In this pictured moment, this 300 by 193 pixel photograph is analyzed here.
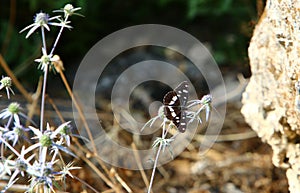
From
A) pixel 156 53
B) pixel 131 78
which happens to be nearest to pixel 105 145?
pixel 131 78

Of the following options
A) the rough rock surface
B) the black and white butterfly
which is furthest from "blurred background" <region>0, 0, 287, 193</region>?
the black and white butterfly

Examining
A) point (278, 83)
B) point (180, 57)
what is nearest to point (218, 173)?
point (278, 83)

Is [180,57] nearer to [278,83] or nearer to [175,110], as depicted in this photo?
[278,83]

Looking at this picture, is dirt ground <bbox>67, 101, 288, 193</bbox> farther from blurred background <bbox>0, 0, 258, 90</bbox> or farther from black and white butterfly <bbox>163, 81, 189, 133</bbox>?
black and white butterfly <bbox>163, 81, 189, 133</bbox>

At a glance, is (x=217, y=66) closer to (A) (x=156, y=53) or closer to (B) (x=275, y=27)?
(A) (x=156, y=53)

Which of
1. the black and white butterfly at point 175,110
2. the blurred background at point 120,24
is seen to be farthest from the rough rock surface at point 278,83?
the blurred background at point 120,24

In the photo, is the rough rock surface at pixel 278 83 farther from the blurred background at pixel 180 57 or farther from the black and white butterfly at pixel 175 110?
the black and white butterfly at pixel 175 110

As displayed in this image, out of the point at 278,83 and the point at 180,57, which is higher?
the point at 278,83

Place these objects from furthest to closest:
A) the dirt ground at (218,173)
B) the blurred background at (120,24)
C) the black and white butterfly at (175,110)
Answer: the blurred background at (120,24) < the dirt ground at (218,173) < the black and white butterfly at (175,110)

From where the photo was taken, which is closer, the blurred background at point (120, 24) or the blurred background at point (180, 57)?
the blurred background at point (180, 57)
